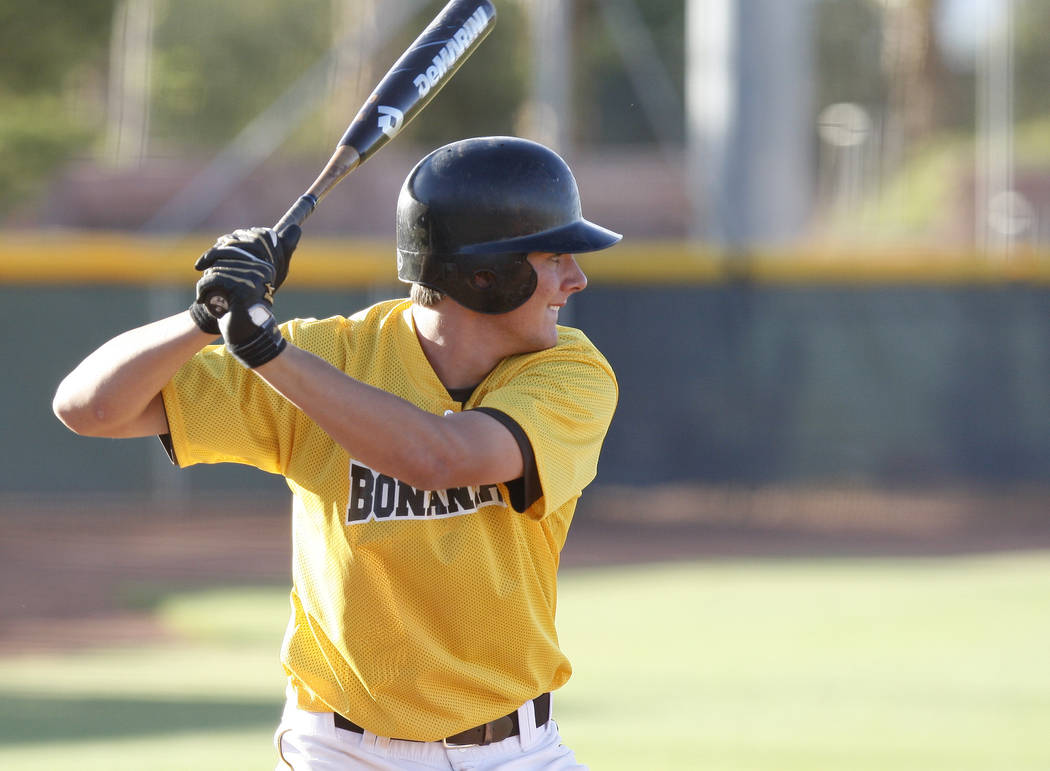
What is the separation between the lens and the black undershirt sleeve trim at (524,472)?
285cm

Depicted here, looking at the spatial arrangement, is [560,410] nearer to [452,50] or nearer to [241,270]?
[241,270]

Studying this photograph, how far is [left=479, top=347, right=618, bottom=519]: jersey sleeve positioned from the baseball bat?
0.62 m

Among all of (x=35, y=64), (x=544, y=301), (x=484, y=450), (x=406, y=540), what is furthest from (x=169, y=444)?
(x=35, y=64)

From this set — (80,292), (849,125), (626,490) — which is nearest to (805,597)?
(626,490)

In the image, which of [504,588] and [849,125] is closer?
[504,588]

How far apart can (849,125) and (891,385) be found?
74.6 ft

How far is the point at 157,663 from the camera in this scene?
8.34 m

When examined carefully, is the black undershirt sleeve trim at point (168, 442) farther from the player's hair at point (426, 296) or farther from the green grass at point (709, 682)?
the green grass at point (709, 682)

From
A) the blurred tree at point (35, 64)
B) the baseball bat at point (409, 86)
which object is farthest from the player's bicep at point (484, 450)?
the blurred tree at point (35, 64)

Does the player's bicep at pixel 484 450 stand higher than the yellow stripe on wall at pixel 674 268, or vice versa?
the yellow stripe on wall at pixel 674 268

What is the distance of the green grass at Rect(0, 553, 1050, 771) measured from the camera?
6148 millimetres

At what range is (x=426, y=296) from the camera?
313 centimetres

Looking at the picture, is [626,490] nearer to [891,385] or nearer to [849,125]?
[891,385]

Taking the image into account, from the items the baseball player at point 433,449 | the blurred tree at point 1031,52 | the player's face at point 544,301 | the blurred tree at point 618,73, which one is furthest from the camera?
the blurred tree at point 1031,52
